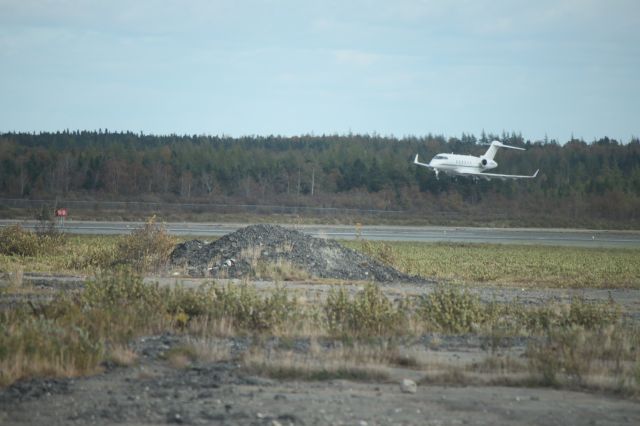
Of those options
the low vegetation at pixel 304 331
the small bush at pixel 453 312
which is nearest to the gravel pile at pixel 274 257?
the low vegetation at pixel 304 331

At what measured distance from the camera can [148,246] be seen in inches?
1140

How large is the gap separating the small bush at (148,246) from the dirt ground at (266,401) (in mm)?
16060

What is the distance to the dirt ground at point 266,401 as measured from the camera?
9438 mm

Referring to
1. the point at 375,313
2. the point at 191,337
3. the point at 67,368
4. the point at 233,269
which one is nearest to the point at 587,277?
the point at 233,269

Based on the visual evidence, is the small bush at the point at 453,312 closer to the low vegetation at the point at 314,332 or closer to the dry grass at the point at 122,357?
the low vegetation at the point at 314,332

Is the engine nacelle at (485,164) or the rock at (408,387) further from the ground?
the engine nacelle at (485,164)

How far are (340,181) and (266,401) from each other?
104028 millimetres

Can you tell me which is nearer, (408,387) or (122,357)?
(408,387)

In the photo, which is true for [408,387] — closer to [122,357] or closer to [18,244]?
[122,357]

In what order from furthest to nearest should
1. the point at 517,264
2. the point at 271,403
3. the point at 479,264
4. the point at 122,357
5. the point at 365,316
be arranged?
1. the point at 517,264
2. the point at 479,264
3. the point at 365,316
4. the point at 122,357
5. the point at 271,403

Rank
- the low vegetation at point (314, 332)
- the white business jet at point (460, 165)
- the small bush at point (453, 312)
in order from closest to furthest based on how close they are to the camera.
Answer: the low vegetation at point (314, 332), the small bush at point (453, 312), the white business jet at point (460, 165)

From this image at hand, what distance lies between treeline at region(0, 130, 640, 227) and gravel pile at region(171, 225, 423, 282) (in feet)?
181

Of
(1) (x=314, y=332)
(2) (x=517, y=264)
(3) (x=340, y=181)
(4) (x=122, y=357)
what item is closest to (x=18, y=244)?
(2) (x=517, y=264)

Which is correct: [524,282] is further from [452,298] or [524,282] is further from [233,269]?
[452,298]
